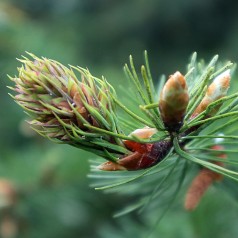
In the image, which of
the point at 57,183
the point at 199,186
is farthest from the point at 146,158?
the point at 57,183

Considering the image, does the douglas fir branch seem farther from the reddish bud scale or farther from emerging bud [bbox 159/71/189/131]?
the reddish bud scale

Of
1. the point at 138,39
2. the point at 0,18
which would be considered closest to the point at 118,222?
the point at 0,18

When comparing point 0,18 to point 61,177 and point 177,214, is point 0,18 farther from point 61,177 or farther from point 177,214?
point 177,214

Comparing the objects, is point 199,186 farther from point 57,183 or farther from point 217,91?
point 57,183

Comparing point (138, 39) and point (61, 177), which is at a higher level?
point (138, 39)

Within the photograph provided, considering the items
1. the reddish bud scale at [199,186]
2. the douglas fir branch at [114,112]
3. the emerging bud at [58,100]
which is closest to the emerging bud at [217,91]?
the douglas fir branch at [114,112]

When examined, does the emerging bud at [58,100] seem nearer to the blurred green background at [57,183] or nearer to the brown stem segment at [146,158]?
the brown stem segment at [146,158]

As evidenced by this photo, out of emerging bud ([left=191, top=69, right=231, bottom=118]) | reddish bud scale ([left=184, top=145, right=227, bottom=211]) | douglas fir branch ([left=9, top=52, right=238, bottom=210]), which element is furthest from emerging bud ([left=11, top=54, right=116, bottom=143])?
reddish bud scale ([left=184, top=145, right=227, bottom=211])
